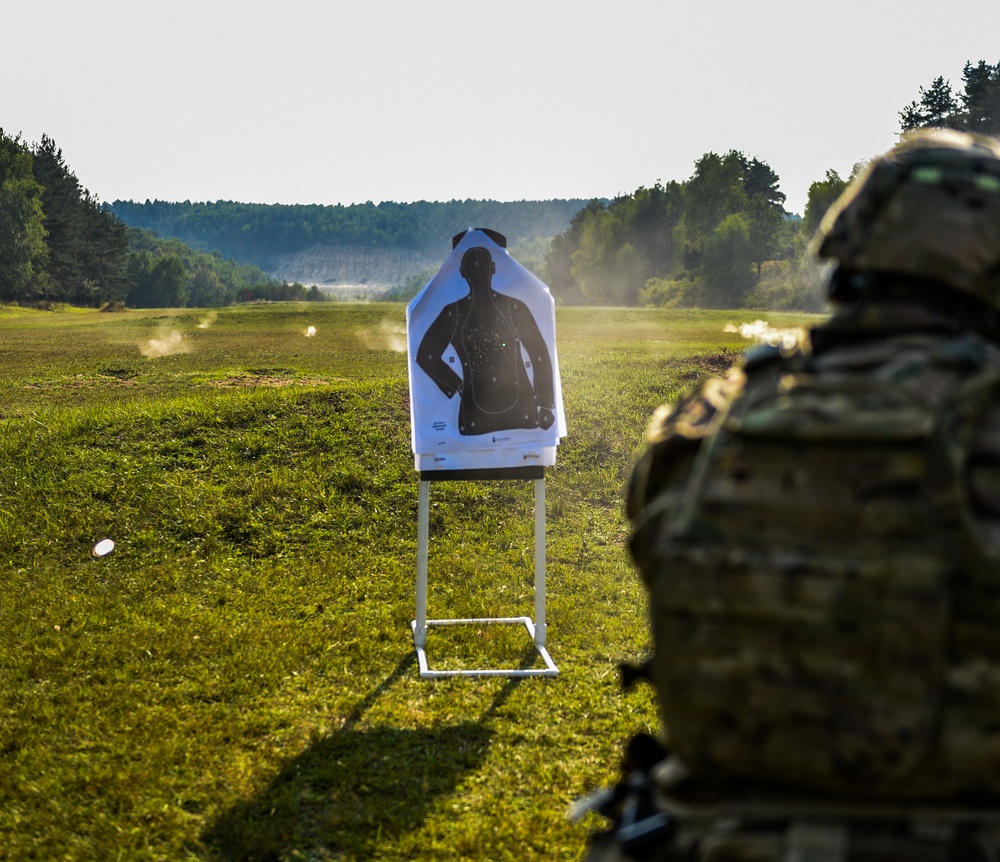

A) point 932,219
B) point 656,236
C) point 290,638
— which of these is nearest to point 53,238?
point 656,236

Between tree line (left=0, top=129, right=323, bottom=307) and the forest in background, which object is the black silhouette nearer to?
the forest in background

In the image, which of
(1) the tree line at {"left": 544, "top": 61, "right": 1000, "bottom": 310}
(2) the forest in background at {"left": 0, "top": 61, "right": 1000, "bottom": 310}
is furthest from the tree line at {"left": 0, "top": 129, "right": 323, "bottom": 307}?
(1) the tree line at {"left": 544, "top": 61, "right": 1000, "bottom": 310}

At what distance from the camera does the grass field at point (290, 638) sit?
4680 millimetres

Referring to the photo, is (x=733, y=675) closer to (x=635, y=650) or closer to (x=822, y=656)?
(x=822, y=656)

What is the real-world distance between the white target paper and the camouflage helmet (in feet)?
14.8

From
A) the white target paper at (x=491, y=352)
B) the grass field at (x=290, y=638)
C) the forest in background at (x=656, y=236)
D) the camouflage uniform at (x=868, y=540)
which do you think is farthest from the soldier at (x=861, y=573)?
the forest in background at (x=656, y=236)

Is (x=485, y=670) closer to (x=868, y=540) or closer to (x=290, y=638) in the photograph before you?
(x=290, y=638)

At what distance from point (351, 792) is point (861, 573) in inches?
148

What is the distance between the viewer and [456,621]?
716 cm

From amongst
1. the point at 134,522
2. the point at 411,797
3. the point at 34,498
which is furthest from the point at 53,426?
the point at 411,797

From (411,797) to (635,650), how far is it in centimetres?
255

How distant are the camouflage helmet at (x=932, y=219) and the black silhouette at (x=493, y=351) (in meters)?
4.55

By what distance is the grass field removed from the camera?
4.68m

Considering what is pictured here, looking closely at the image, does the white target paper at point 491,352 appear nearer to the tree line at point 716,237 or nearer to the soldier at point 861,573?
the soldier at point 861,573
